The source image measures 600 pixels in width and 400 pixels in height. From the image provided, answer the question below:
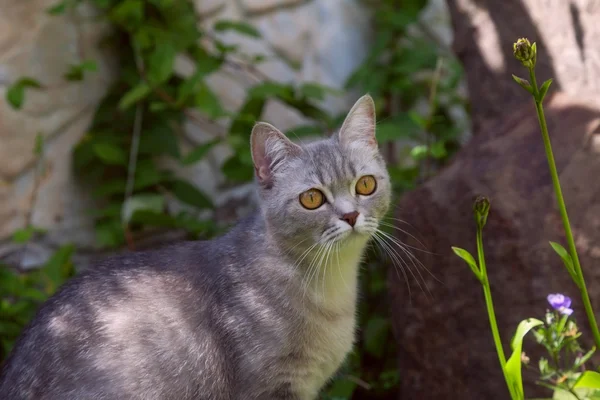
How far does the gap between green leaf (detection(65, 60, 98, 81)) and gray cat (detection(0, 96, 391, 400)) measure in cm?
166

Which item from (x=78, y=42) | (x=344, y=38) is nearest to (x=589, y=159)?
(x=344, y=38)

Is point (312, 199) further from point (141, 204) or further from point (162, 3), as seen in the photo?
point (162, 3)

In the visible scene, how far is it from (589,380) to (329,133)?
263cm

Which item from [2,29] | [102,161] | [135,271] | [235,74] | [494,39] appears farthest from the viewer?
[235,74]

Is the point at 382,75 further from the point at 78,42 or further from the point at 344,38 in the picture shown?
the point at 78,42

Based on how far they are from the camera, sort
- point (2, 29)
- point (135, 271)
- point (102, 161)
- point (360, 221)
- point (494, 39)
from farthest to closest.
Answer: point (102, 161)
point (2, 29)
point (494, 39)
point (135, 271)
point (360, 221)

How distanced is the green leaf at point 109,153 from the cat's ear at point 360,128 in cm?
187

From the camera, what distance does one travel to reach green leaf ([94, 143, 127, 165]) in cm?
418

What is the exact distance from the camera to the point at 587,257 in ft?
9.20

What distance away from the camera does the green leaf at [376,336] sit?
3.88 meters

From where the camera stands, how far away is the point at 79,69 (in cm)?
416

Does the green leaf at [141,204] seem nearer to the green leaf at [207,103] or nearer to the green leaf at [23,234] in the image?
the green leaf at [23,234]

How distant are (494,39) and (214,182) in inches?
84.5

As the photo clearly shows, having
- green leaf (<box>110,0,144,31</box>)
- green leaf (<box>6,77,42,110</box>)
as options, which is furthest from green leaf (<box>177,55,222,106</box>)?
green leaf (<box>6,77,42,110</box>)
